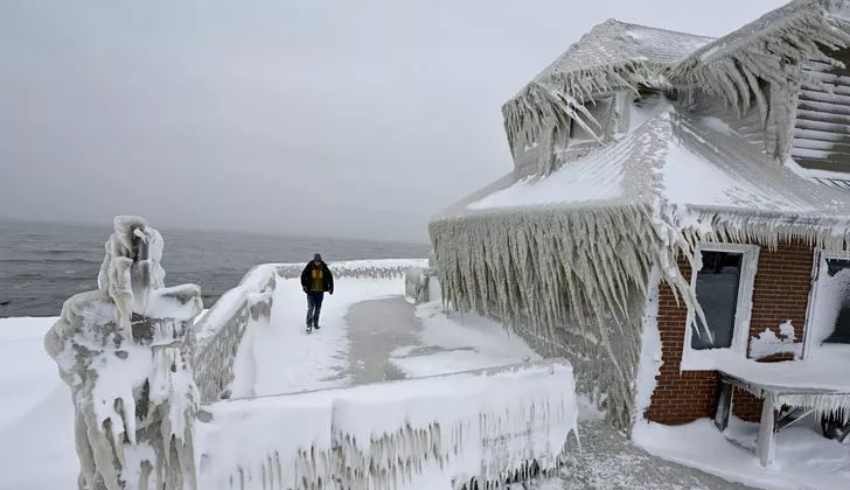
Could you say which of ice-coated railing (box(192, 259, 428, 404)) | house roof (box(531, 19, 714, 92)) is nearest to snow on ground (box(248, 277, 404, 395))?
ice-coated railing (box(192, 259, 428, 404))

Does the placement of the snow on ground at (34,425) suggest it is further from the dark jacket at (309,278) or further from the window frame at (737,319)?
the window frame at (737,319)

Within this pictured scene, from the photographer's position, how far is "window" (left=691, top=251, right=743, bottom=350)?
5719 mm

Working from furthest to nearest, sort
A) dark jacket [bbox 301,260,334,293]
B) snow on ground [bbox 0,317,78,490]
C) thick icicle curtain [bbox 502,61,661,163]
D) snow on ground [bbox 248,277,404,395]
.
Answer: dark jacket [bbox 301,260,334,293], thick icicle curtain [bbox 502,61,661,163], snow on ground [bbox 248,277,404,395], snow on ground [bbox 0,317,78,490]

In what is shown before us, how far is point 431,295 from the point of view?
44.0 feet

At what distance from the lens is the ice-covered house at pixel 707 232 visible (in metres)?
4.90

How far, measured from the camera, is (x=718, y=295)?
19.0 feet

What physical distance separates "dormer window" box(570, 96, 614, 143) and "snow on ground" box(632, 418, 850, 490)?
498cm

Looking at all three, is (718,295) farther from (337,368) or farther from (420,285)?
(420,285)

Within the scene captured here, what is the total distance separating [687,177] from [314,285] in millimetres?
7705

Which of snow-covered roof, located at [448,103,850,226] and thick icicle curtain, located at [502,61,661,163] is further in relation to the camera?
thick icicle curtain, located at [502,61,661,163]

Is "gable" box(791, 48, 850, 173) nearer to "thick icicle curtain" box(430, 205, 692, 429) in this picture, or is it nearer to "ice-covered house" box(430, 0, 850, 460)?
"ice-covered house" box(430, 0, 850, 460)

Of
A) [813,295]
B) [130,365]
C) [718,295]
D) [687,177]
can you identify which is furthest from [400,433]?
[813,295]

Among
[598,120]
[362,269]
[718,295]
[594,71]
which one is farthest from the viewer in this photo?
[362,269]

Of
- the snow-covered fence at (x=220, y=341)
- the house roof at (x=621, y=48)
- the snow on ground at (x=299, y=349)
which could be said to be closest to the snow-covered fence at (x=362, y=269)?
the snow on ground at (x=299, y=349)
